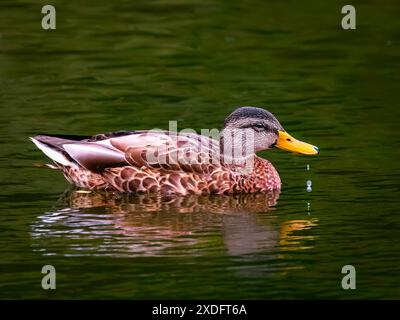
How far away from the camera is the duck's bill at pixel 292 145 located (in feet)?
46.0

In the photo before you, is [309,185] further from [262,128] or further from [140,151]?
[140,151]

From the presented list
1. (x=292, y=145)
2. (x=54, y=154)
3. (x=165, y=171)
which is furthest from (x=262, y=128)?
(x=54, y=154)

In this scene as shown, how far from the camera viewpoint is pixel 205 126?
15.9 metres

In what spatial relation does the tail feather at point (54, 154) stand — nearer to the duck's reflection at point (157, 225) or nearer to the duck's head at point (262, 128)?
the duck's reflection at point (157, 225)

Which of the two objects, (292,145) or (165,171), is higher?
(292,145)

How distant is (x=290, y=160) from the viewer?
15.1m

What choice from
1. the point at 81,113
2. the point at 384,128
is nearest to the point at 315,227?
the point at 384,128

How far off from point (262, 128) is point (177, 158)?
3.37 feet

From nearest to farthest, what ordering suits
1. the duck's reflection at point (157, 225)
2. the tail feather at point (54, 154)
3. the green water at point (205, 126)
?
the green water at point (205, 126) → the duck's reflection at point (157, 225) → the tail feather at point (54, 154)

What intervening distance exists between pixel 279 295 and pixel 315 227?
6.06 feet

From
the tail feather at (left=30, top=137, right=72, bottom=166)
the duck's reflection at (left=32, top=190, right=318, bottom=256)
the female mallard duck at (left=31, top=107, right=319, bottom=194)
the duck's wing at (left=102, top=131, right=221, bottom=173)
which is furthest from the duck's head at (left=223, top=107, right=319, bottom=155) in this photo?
the tail feather at (left=30, top=137, right=72, bottom=166)

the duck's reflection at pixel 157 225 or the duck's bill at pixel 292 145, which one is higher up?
the duck's bill at pixel 292 145

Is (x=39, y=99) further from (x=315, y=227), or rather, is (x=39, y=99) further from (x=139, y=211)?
(x=315, y=227)

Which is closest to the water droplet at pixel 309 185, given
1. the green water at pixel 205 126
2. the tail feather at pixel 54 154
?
Answer: the green water at pixel 205 126
